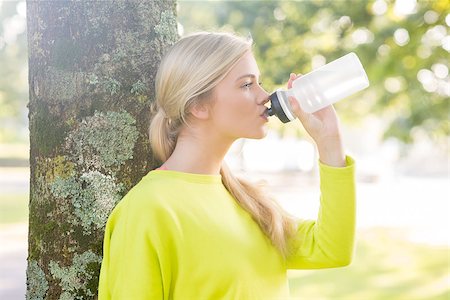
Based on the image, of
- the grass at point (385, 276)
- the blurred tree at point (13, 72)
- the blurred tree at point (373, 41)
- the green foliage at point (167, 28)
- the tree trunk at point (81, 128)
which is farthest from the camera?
A: the blurred tree at point (13, 72)

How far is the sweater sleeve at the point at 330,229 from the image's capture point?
182 cm

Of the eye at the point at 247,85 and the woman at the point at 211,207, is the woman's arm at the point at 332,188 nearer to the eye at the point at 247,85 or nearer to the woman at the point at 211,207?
the woman at the point at 211,207

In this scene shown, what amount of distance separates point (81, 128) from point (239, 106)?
43cm

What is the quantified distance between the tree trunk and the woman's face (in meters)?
0.24

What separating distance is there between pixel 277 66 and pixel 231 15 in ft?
3.41

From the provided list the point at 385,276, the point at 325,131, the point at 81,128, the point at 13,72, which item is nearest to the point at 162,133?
the point at 81,128

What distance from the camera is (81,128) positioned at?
1.86 metres

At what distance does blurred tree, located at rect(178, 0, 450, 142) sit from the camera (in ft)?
23.6

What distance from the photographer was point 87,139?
73.3 inches

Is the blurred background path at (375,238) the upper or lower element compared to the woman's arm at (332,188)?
lower

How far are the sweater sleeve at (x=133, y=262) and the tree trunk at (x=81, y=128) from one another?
0.22 m

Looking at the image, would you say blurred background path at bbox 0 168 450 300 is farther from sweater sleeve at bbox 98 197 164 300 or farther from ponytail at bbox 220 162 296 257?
sweater sleeve at bbox 98 197 164 300

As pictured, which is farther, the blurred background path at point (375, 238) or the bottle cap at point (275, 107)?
the blurred background path at point (375, 238)

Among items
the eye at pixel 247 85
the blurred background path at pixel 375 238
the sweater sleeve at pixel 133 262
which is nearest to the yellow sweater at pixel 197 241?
the sweater sleeve at pixel 133 262
